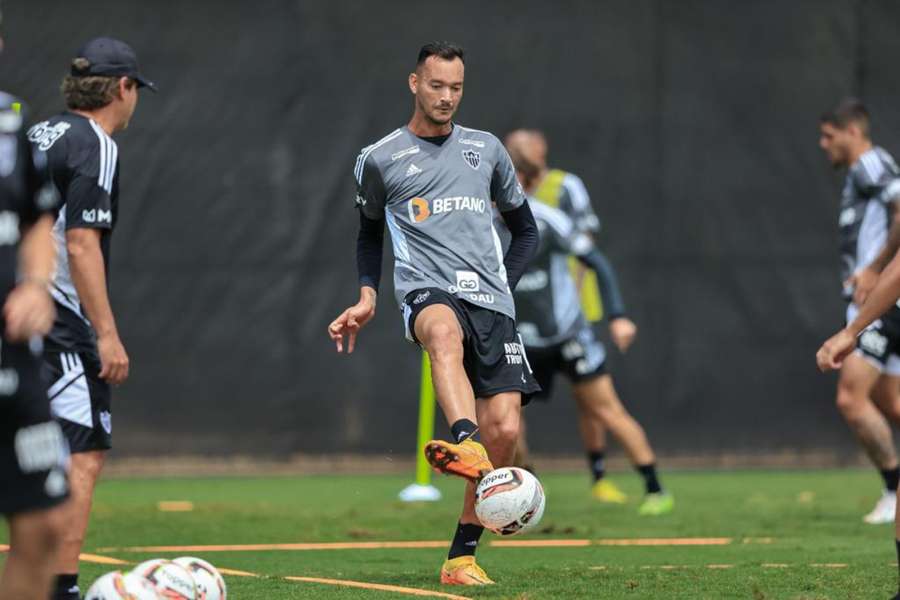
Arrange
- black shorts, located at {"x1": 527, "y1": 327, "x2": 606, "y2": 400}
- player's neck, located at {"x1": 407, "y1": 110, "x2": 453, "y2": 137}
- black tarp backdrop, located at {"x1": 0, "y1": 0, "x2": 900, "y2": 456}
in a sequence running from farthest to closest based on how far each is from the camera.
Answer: black tarp backdrop, located at {"x1": 0, "y1": 0, "x2": 900, "y2": 456} < black shorts, located at {"x1": 527, "y1": 327, "x2": 606, "y2": 400} < player's neck, located at {"x1": 407, "y1": 110, "x2": 453, "y2": 137}

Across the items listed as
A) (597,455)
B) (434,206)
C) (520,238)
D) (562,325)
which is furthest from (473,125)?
(434,206)

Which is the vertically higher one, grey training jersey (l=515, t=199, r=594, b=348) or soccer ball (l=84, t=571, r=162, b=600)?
grey training jersey (l=515, t=199, r=594, b=348)

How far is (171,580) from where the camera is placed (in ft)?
17.0

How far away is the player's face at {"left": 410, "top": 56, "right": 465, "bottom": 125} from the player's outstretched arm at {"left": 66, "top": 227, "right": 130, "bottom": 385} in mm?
1833

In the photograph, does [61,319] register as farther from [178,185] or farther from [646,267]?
[646,267]

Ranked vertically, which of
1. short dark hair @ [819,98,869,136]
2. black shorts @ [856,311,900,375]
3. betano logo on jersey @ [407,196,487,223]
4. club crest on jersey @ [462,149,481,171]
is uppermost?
short dark hair @ [819,98,869,136]

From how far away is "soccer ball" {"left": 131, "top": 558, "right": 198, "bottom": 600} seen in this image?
5148 mm

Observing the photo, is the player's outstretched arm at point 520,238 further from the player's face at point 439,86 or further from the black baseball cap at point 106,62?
the black baseball cap at point 106,62

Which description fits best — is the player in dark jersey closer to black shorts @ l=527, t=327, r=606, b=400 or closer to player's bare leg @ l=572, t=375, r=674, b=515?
player's bare leg @ l=572, t=375, r=674, b=515

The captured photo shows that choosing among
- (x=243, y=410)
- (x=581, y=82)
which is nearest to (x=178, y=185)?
(x=243, y=410)

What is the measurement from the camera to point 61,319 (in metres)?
5.88

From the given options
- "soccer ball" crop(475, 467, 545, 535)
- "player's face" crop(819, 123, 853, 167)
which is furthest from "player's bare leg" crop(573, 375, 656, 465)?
"soccer ball" crop(475, 467, 545, 535)

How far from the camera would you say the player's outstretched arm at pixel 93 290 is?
575cm

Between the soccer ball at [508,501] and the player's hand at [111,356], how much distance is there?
1.43 m
